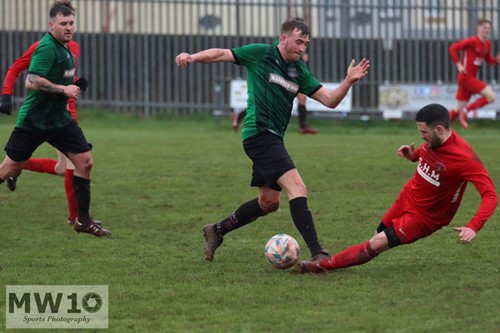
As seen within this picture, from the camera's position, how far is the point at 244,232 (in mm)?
9484

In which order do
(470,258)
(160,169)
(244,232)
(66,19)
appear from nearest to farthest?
(470,258) → (66,19) → (244,232) → (160,169)

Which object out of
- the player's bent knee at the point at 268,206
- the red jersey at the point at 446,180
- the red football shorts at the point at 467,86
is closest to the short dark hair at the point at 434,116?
the red jersey at the point at 446,180

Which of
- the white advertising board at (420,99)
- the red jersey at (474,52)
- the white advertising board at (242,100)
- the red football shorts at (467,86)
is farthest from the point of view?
the white advertising board at (242,100)

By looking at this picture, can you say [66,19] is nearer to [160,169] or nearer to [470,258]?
[470,258]

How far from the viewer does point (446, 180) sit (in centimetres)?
727

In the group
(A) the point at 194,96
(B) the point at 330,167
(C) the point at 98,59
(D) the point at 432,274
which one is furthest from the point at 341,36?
(D) the point at 432,274

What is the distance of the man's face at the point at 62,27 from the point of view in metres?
8.77

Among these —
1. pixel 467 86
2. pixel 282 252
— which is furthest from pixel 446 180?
pixel 467 86

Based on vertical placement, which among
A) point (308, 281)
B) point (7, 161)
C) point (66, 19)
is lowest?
point (308, 281)

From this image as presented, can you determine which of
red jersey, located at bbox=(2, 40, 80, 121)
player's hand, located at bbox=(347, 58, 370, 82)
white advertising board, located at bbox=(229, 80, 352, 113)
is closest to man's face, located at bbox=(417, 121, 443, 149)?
player's hand, located at bbox=(347, 58, 370, 82)

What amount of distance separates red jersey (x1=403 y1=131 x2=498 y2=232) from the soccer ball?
93 centimetres

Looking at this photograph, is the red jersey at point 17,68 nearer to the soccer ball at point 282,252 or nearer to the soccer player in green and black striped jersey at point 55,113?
the soccer player in green and black striped jersey at point 55,113

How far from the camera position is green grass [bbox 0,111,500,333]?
6117 mm

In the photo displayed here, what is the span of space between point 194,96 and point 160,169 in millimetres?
9764
